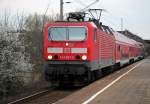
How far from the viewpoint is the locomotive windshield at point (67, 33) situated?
2012cm

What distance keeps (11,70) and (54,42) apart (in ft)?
9.49

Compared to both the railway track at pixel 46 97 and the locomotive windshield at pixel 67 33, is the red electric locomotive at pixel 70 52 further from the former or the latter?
the railway track at pixel 46 97

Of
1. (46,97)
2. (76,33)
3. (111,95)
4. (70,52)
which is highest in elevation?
(76,33)

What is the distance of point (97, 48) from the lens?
2180 cm

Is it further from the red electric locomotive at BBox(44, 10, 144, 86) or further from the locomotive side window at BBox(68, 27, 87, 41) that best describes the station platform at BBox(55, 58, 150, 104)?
the locomotive side window at BBox(68, 27, 87, 41)

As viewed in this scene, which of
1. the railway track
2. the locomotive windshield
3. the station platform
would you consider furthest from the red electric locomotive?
the station platform

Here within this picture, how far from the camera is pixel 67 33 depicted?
20.4m

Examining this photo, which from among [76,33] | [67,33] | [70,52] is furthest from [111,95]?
[67,33]

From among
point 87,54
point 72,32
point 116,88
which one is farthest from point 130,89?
point 72,32

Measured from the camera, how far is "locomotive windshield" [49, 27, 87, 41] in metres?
20.1

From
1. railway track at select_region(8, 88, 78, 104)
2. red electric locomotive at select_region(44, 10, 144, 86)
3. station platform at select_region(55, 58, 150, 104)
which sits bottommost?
railway track at select_region(8, 88, 78, 104)

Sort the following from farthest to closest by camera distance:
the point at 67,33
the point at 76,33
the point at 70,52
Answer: the point at 67,33
the point at 76,33
the point at 70,52

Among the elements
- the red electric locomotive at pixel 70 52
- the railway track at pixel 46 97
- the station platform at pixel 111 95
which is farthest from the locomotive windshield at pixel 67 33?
the station platform at pixel 111 95

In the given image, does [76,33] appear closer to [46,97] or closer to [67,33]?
[67,33]
